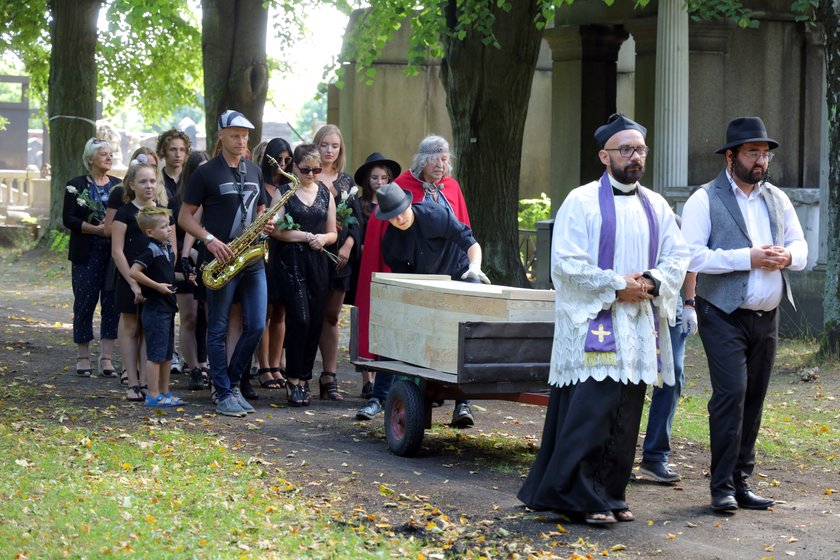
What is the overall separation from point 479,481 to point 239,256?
2.79 meters

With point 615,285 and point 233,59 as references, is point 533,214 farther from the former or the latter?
point 615,285

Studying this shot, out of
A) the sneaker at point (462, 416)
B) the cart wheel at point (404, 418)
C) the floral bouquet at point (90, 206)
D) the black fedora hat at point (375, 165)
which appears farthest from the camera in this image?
the floral bouquet at point (90, 206)

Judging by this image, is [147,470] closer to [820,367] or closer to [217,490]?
[217,490]

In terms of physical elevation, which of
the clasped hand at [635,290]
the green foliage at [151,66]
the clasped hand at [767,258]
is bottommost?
the clasped hand at [635,290]

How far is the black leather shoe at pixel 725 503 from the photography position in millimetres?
7199

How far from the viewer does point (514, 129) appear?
16062mm

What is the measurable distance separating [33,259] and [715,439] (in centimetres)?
2037

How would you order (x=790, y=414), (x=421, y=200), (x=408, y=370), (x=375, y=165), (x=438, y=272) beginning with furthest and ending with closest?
(x=375, y=165)
(x=790, y=414)
(x=421, y=200)
(x=438, y=272)
(x=408, y=370)

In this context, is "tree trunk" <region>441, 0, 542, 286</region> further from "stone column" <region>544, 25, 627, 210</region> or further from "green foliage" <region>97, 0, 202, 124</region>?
"green foliage" <region>97, 0, 202, 124</region>

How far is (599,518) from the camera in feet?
22.5

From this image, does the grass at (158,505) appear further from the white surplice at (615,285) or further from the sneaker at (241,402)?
the white surplice at (615,285)

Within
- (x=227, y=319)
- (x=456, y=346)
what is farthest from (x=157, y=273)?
(x=456, y=346)

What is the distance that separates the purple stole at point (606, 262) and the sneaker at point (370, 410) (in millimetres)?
3332

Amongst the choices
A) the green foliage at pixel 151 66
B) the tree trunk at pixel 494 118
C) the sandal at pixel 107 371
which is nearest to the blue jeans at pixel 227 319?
the sandal at pixel 107 371
